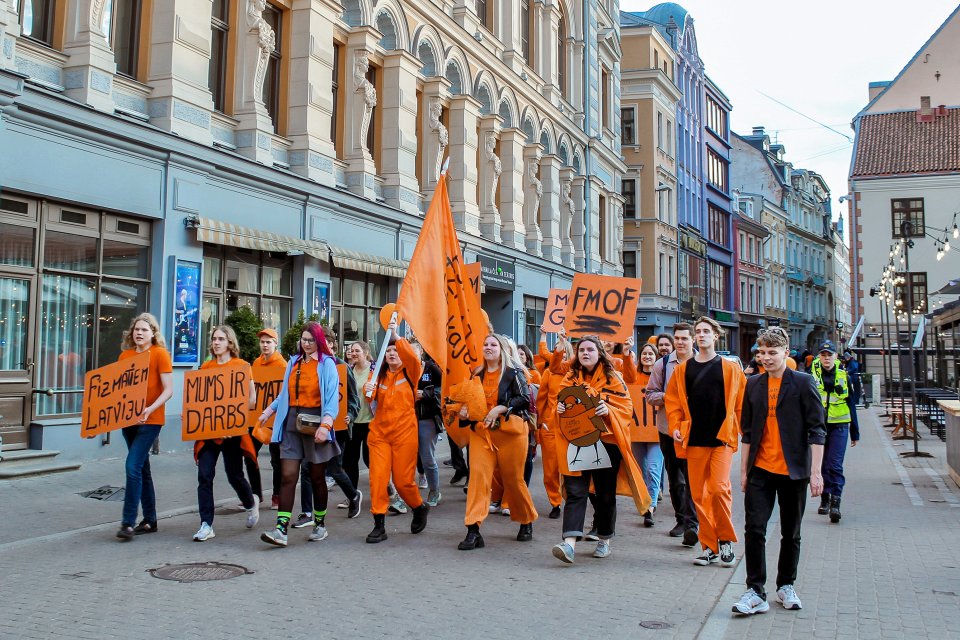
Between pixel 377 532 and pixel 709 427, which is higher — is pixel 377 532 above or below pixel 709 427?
below

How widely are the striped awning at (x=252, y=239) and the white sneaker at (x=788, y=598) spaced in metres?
11.3

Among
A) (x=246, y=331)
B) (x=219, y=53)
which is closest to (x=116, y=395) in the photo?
(x=246, y=331)

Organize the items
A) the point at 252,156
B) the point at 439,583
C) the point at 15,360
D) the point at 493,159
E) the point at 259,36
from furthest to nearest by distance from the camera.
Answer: the point at 493,159 → the point at 259,36 → the point at 252,156 → the point at 15,360 → the point at 439,583

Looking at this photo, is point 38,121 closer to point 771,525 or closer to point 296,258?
point 296,258

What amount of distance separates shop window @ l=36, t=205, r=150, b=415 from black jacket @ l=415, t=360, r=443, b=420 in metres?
5.71

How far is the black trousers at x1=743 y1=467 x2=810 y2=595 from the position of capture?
5.84m

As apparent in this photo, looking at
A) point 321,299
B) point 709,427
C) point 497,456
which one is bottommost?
point 497,456

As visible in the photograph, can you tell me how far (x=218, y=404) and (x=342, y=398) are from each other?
122cm

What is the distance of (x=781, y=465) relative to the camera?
19.2 ft

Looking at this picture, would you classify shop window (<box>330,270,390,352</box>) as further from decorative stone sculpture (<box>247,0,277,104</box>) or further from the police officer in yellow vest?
the police officer in yellow vest

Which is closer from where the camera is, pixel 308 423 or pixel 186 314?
pixel 308 423

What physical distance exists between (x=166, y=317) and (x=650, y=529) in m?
8.71

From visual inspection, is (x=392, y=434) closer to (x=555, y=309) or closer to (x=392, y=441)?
(x=392, y=441)

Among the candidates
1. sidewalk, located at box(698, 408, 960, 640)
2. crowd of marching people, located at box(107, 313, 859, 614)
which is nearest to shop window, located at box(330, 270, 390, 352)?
crowd of marching people, located at box(107, 313, 859, 614)
